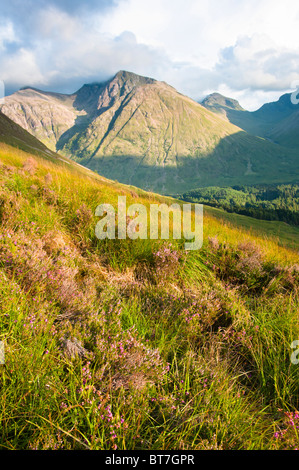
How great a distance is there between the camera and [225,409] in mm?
2154

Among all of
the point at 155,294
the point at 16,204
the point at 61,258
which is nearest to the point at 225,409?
the point at 155,294

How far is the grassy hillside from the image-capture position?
1911 mm

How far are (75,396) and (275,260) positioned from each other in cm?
506

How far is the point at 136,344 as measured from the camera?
2.54 meters

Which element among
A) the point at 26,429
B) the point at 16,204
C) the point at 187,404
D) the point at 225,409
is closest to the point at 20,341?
the point at 26,429

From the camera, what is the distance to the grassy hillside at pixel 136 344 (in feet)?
6.27

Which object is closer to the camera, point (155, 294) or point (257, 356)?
point (257, 356)
